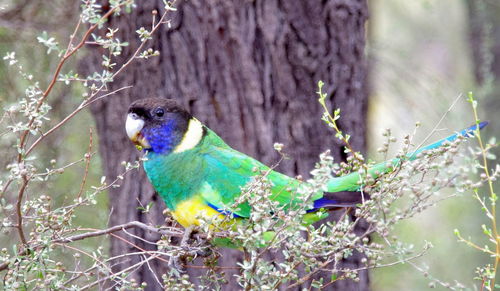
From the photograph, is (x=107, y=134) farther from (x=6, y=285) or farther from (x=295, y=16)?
(x=6, y=285)

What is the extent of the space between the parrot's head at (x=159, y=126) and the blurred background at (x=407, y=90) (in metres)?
0.39

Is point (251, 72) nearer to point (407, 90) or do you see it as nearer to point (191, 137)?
point (191, 137)

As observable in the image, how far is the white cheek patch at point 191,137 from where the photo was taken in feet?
8.61

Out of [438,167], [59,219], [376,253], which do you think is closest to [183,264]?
[59,219]

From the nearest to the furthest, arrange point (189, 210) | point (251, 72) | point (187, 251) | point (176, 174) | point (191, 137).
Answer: point (187, 251)
point (189, 210)
point (176, 174)
point (191, 137)
point (251, 72)

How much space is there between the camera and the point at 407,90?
601 cm

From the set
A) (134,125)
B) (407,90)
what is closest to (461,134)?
(134,125)

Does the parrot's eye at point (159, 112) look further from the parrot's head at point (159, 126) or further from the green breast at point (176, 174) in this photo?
the green breast at point (176, 174)

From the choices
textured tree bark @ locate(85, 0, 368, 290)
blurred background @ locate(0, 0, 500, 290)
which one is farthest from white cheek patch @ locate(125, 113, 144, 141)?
textured tree bark @ locate(85, 0, 368, 290)

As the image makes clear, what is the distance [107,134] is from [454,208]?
5.22 m

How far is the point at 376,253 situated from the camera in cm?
181

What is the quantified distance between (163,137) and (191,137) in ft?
0.38

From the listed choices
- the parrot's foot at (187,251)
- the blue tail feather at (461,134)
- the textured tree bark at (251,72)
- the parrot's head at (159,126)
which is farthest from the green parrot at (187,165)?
the textured tree bark at (251,72)

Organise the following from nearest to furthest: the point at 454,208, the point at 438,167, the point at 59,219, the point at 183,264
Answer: the point at 438,167, the point at 59,219, the point at 183,264, the point at 454,208
